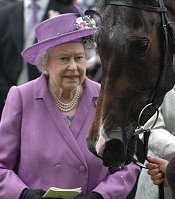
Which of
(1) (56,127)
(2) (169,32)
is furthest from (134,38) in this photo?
(1) (56,127)

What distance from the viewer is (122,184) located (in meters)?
4.82

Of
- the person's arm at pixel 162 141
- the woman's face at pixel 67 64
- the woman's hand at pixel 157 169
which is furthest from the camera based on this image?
the woman's face at pixel 67 64

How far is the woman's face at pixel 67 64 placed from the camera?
4.85m

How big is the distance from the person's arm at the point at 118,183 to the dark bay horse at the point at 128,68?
0.90 meters

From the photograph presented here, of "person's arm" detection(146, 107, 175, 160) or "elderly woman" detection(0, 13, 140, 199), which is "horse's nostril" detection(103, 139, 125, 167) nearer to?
"person's arm" detection(146, 107, 175, 160)

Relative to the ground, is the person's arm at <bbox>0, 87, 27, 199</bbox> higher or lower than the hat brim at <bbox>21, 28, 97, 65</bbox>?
lower

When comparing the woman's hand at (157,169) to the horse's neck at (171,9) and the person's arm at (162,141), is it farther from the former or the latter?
the horse's neck at (171,9)

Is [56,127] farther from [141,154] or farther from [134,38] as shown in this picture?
[134,38]

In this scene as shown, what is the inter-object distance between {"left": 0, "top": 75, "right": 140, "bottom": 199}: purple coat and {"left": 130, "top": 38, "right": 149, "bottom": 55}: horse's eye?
3.94ft

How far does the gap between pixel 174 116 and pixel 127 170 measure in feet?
1.53

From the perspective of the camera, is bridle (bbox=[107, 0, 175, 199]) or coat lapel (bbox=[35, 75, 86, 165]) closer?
bridle (bbox=[107, 0, 175, 199])

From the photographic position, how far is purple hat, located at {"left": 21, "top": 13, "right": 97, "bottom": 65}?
479 centimetres

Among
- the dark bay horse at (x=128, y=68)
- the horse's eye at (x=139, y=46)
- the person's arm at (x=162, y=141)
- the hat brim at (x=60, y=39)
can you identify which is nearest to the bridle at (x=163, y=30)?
the dark bay horse at (x=128, y=68)

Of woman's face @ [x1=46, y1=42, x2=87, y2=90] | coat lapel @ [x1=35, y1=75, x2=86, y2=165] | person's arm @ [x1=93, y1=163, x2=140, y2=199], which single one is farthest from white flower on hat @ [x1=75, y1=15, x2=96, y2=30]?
person's arm @ [x1=93, y1=163, x2=140, y2=199]
